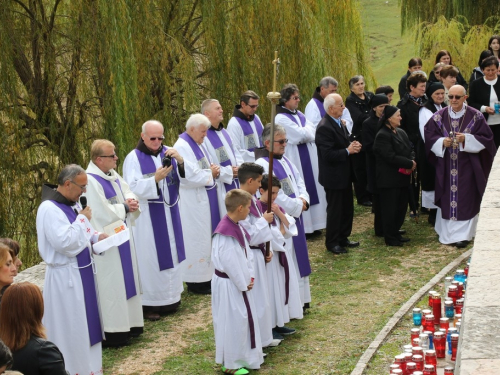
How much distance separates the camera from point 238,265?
24.2ft

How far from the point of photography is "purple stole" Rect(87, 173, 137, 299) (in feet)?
27.4

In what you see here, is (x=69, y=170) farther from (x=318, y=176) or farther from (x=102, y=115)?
(x=318, y=176)

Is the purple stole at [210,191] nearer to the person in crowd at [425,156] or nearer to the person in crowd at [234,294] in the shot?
the person in crowd at [234,294]

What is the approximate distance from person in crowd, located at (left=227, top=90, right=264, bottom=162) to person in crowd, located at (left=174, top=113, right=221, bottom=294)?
1.29 meters

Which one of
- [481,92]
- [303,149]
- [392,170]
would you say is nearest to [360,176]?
[303,149]

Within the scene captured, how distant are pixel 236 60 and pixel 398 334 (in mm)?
5215

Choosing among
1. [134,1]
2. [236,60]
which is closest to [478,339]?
[134,1]

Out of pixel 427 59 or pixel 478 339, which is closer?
pixel 478 339

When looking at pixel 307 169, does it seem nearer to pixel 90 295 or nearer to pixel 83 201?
pixel 90 295

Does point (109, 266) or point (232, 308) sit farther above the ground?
point (109, 266)

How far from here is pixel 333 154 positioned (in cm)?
1122

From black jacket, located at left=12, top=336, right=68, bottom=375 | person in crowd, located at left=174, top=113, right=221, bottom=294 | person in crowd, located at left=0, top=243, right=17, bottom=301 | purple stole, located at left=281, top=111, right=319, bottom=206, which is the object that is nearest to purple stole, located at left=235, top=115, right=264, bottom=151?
purple stole, located at left=281, top=111, right=319, bottom=206

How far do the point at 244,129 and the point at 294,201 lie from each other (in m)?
2.88

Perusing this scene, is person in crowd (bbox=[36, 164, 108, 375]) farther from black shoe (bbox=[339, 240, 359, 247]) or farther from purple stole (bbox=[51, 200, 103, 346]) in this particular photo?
black shoe (bbox=[339, 240, 359, 247])
